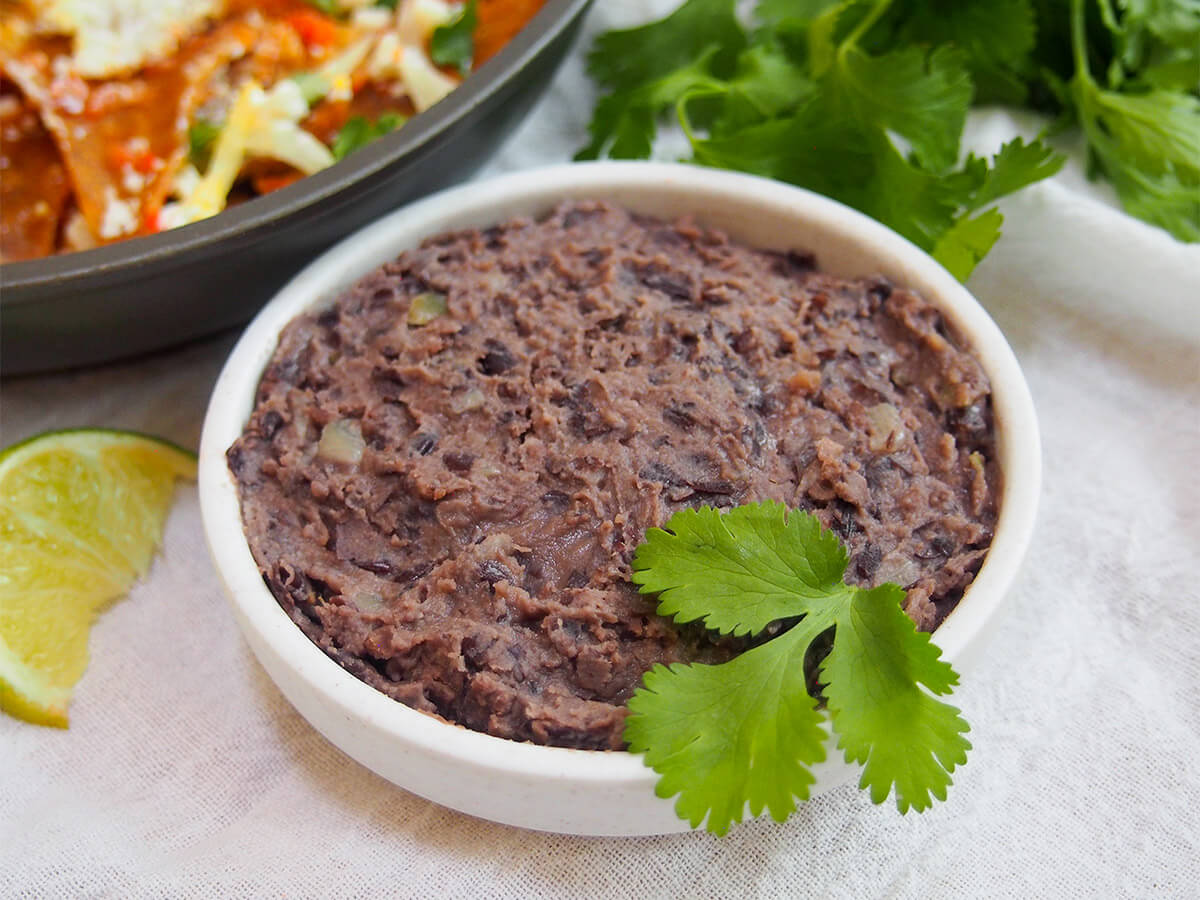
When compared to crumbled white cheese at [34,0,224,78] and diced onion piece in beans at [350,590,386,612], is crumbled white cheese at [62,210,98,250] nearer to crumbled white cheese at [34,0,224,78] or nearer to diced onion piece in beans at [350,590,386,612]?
crumbled white cheese at [34,0,224,78]

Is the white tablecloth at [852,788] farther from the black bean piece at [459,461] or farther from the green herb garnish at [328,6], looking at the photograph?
the green herb garnish at [328,6]

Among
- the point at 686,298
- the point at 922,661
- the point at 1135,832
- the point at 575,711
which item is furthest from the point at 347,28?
the point at 1135,832

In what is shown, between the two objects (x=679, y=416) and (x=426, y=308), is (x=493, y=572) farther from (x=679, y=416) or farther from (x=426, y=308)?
(x=426, y=308)

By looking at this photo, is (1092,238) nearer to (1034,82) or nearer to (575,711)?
(1034,82)

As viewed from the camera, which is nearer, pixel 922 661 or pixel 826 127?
pixel 922 661

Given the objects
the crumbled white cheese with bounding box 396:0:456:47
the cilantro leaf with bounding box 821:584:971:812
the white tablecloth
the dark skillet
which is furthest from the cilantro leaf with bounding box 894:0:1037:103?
the cilantro leaf with bounding box 821:584:971:812
